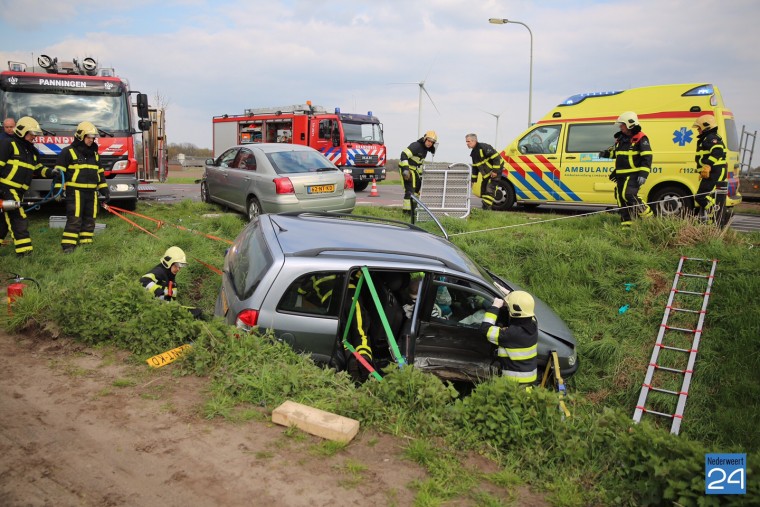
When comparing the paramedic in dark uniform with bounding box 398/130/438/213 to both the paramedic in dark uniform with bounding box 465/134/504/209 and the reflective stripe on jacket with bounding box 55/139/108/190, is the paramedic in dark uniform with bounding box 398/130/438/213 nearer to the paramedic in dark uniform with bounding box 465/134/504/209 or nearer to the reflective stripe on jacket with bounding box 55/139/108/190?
the paramedic in dark uniform with bounding box 465/134/504/209

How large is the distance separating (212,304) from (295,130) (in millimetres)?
12487

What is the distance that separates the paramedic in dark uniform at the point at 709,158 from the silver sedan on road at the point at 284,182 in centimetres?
546

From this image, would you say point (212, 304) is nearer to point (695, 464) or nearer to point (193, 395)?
point (193, 395)

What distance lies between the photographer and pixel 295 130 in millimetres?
18297

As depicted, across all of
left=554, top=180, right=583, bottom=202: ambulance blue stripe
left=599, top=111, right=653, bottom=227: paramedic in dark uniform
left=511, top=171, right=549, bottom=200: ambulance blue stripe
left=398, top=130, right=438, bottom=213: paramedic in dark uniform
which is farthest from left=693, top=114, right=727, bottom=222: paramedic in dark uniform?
left=398, top=130, right=438, bottom=213: paramedic in dark uniform

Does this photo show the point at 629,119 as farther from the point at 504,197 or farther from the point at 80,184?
the point at 80,184

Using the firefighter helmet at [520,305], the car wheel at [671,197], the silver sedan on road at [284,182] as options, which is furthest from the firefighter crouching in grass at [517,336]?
the car wheel at [671,197]

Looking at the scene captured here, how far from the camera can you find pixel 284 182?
887 centimetres

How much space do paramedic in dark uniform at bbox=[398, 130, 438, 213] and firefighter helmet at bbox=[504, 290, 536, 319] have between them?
5.89m

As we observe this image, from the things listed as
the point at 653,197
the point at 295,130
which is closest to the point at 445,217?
the point at 653,197

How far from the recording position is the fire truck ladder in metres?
5.35

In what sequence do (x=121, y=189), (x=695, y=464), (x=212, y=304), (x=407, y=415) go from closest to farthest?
(x=695, y=464) → (x=407, y=415) → (x=212, y=304) → (x=121, y=189)

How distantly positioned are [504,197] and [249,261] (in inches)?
316

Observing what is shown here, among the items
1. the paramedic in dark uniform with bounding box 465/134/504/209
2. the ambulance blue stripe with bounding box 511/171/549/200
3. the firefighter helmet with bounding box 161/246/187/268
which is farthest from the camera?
the ambulance blue stripe with bounding box 511/171/549/200
